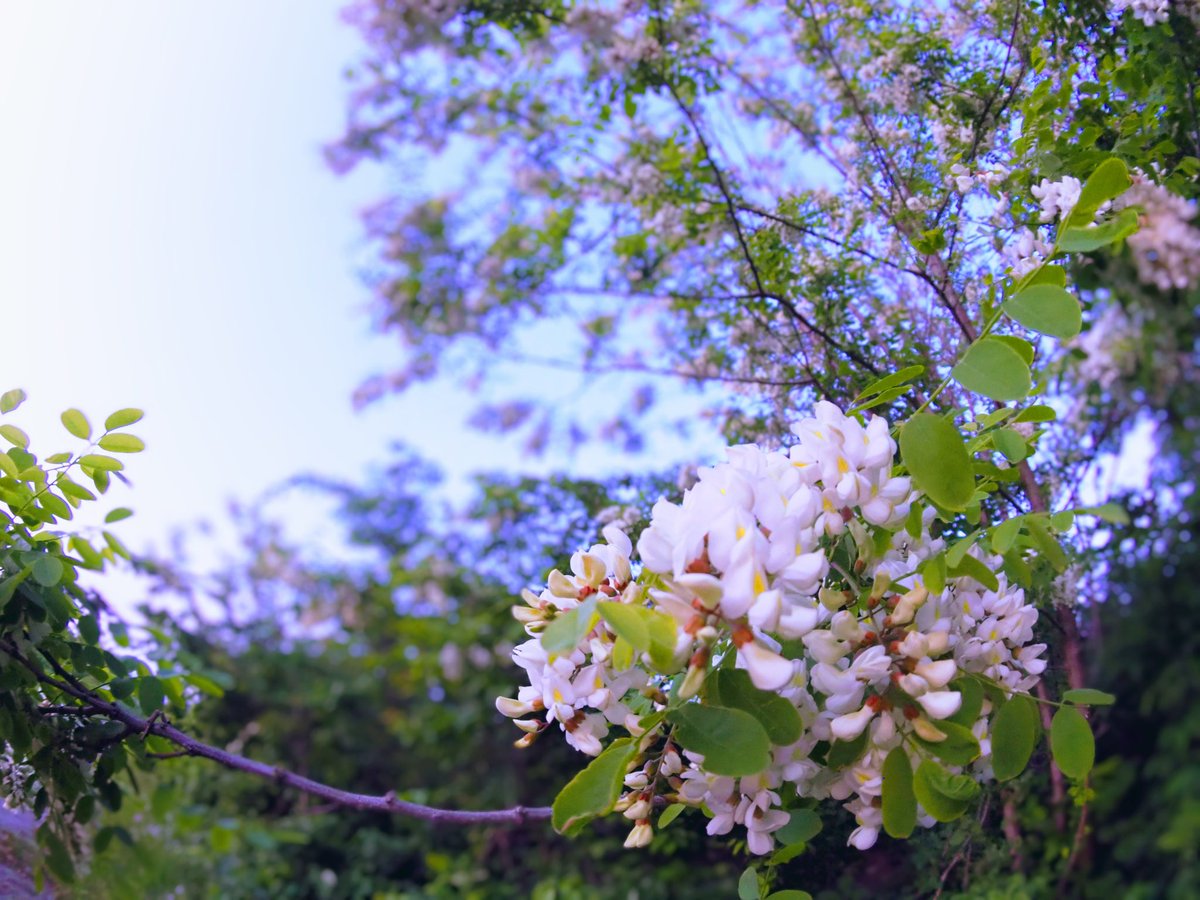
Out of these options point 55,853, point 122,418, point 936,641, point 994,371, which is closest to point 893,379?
point 994,371

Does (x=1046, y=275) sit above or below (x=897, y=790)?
above

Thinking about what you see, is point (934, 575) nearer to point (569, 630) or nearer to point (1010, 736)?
point (1010, 736)

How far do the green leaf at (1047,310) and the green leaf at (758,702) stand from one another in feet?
0.97

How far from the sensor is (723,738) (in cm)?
57

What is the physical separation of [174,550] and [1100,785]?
268cm

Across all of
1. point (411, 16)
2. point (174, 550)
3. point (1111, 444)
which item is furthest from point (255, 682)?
point (1111, 444)

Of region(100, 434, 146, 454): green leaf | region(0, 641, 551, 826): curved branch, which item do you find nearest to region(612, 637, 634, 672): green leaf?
region(0, 641, 551, 826): curved branch

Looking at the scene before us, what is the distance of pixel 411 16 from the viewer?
169 centimetres

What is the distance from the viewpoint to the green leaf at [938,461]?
1.99 ft

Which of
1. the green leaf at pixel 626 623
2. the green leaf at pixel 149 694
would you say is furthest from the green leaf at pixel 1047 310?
the green leaf at pixel 149 694

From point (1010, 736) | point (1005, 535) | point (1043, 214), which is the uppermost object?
point (1043, 214)

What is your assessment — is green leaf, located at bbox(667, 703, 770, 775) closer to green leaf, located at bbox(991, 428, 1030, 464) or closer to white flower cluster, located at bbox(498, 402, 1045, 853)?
white flower cluster, located at bbox(498, 402, 1045, 853)

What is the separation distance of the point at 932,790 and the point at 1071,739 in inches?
5.9

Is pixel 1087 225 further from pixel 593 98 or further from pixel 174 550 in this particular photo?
pixel 174 550
